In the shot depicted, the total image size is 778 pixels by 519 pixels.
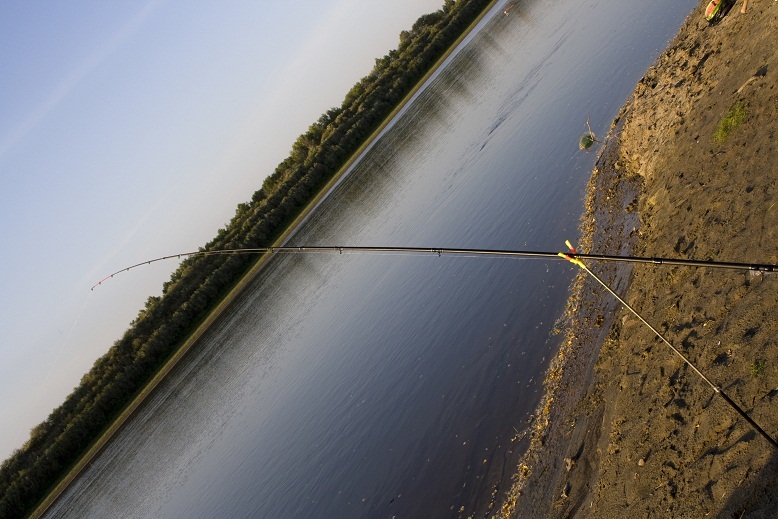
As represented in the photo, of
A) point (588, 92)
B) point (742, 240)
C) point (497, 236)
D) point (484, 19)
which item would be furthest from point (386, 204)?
point (484, 19)

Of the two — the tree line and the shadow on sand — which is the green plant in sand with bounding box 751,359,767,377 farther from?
the tree line

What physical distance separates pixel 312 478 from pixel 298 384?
9.09 meters

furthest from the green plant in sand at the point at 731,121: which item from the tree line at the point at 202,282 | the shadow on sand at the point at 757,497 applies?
the tree line at the point at 202,282

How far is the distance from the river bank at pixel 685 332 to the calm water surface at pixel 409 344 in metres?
1.61

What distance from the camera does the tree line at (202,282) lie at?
132 feet

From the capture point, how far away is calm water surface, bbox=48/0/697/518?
15.5m

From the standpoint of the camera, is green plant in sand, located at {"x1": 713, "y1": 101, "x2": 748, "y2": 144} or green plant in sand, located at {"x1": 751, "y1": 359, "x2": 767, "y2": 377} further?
green plant in sand, located at {"x1": 713, "y1": 101, "x2": 748, "y2": 144}

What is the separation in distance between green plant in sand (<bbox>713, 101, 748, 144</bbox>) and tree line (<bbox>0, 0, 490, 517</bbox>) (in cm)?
4244

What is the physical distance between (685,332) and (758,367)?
209cm

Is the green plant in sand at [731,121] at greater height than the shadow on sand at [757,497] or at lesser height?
greater

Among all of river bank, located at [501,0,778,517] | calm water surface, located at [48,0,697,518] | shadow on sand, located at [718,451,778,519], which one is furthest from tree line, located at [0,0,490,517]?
shadow on sand, located at [718,451,778,519]

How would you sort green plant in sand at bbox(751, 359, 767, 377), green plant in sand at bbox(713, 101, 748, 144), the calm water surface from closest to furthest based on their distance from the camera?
green plant in sand at bbox(751, 359, 767, 377) < green plant in sand at bbox(713, 101, 748, 144) < the calm water surface

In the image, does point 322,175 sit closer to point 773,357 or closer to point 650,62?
point 650,62

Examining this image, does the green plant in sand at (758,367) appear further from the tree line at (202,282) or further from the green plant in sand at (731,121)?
the tree line at (202,282)
